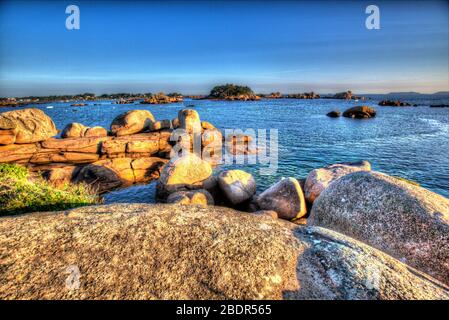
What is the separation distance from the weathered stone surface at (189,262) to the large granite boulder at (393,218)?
144cm

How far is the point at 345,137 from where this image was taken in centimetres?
3447

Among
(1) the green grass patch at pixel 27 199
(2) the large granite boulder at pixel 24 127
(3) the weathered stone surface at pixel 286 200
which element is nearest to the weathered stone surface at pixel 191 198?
(3) the weathered stone surface at pixel 286 200

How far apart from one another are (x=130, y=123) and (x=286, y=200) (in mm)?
18031

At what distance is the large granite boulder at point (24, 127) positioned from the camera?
18.7 meters

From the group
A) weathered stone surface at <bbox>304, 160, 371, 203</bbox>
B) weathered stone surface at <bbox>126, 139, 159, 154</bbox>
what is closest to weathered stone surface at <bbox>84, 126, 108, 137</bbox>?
weathered stone surface at <bbox>126, 139, 159, 154</bbox>

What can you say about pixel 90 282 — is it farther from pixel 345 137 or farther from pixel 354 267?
pixel 345 137

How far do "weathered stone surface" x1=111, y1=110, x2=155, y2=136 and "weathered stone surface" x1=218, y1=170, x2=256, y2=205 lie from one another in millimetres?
13584

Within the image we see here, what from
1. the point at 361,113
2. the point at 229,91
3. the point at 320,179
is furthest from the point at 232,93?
the point at 320,179

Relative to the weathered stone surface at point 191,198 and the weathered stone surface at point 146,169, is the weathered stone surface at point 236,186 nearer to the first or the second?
the weathered stone surface at point 191,198

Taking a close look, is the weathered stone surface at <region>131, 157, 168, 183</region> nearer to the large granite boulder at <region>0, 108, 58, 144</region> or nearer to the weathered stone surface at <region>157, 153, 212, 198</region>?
the weathered stone surface at <region>157, 153, 212, 198</region>

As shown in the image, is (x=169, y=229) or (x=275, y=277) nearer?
(x=275, y=277)

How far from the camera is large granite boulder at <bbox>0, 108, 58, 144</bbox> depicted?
1866cm
